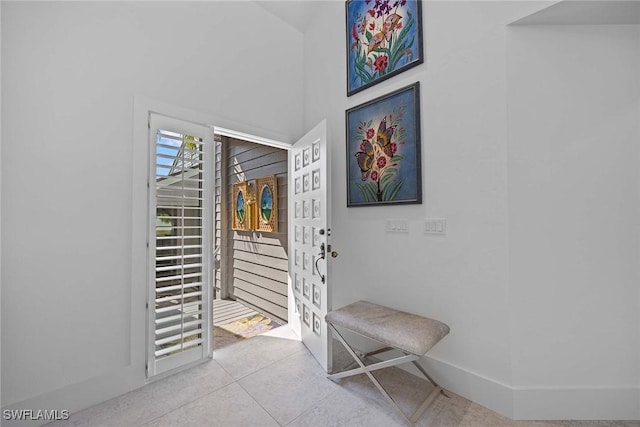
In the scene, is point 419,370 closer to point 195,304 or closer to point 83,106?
point 195,304

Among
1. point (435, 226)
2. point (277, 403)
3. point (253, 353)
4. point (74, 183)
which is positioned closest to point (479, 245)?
point (435, 226)

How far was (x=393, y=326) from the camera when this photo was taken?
5.60ft

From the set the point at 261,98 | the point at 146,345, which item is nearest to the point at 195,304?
the point at 146,345

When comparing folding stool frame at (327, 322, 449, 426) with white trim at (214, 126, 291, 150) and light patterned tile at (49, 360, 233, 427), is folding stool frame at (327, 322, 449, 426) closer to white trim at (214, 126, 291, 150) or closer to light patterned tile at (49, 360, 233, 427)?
light patterned tile at (49, 360, 233, 427)

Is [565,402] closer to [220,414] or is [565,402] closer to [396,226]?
[396,226]

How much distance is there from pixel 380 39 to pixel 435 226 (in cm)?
159

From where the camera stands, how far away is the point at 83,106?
1754 millimetres

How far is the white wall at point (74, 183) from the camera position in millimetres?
1547

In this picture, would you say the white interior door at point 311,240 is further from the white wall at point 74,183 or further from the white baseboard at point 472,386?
the white wall at point 74,183

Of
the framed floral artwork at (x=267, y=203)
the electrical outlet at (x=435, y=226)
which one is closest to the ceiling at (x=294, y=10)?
the framed floral artwork at (x=267, y=203)

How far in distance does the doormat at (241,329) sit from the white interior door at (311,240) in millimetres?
409

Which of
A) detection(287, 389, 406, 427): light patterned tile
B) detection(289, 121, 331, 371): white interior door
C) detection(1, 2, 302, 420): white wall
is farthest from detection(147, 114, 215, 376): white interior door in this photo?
detection(287, 389, 406, 427): light patterned tile

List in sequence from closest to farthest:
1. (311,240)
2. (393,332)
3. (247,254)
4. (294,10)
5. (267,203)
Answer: (393,332)
(311,240)
(294,10)
(267,203)
(247,254)

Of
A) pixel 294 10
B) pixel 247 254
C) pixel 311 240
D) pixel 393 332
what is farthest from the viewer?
pixel 247 254
